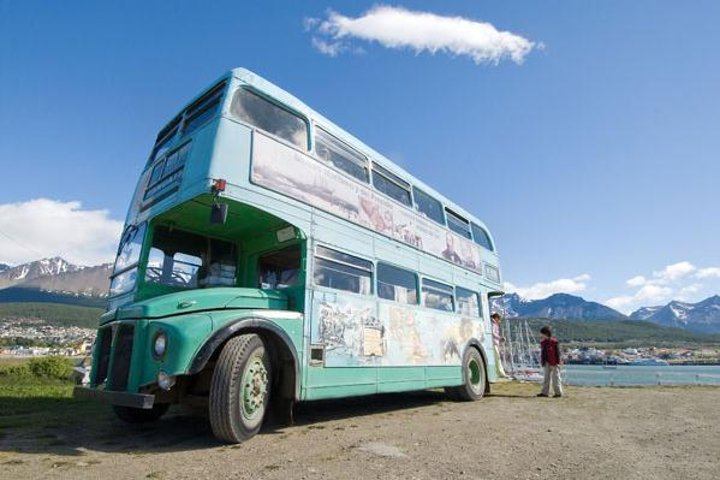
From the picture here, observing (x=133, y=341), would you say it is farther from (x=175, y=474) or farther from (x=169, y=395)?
(x=175, y=474)

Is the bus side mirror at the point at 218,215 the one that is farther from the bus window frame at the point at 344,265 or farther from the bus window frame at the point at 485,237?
the bus window frame at the point at 485,237

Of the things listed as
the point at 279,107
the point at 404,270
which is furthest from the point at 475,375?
the point at 279,107

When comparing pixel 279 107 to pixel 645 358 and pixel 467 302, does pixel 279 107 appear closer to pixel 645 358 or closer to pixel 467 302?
pixel 467 302

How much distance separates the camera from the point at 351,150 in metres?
7.88

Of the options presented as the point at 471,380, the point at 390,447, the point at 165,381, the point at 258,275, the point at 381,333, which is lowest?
the point at 390,447

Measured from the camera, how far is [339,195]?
720 centimetres

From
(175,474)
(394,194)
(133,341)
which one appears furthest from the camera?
(394,194)

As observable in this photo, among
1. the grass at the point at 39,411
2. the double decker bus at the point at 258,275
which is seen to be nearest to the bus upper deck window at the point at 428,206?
the double decker bus at the point at 258,275

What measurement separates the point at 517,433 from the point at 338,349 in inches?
104

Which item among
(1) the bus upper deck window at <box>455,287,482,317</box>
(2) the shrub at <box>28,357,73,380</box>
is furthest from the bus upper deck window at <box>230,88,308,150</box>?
(2) the shrub at <box>28,357,73,380</box>

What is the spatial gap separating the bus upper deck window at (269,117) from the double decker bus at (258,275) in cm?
2

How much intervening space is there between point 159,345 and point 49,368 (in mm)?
16885

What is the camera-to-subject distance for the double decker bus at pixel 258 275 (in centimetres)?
479

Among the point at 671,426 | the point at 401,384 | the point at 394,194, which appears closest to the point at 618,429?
the point at 671,426
